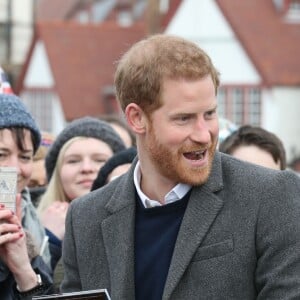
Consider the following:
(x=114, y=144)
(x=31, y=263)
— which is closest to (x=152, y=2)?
(x=114, y=144)

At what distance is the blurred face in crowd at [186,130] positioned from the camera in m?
3.59

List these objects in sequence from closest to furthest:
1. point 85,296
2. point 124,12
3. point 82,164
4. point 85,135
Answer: point 85,296 → point 82,164 → point 85,135 → point 124,12

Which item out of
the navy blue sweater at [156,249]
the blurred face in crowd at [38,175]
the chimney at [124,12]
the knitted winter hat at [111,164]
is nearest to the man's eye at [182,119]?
the navy blue sweater at [156,249]

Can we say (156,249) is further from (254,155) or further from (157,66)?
(254,155)

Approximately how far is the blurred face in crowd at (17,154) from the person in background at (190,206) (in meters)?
1.43

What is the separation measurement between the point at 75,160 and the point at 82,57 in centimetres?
3766

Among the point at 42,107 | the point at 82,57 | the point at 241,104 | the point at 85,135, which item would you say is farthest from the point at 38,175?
the point at 42,107

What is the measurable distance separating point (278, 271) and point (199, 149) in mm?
449

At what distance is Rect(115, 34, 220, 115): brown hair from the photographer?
3.59 m

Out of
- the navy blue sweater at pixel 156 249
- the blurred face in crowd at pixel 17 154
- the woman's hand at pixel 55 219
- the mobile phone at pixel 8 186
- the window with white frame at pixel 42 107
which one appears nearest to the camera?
the navy blue sweater at pixel 156 249

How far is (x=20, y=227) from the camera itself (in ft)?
14.9

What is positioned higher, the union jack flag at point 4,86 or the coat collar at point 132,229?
the coat collar at point 132,229

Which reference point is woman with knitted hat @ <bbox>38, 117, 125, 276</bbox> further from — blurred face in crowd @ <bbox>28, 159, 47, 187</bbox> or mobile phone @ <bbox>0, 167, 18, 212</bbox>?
mobile phone @ <bbox>0, 167, 18, 212</bbox>

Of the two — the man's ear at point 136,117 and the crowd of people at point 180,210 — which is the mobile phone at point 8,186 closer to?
the crowd of people at point 180,210
